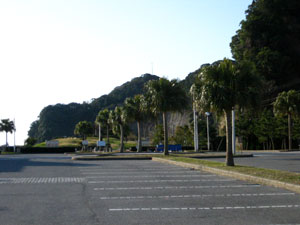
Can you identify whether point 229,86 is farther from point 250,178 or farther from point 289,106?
point 289,106

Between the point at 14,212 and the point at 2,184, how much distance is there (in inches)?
224

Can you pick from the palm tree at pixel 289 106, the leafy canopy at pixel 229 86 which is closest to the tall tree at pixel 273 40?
the palm tree at pixel 289 106

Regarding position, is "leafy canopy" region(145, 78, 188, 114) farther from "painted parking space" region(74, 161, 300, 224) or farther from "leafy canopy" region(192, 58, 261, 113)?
"painted parking space" region(74, 161, 300, 224)

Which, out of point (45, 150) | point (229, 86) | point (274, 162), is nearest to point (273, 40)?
point (45, 150)

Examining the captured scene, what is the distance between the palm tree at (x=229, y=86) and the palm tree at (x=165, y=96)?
14.1m

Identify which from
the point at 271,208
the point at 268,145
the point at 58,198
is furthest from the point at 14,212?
the point at 268,145

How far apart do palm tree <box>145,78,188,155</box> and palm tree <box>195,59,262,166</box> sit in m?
14.1

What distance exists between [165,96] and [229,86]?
48.9 ft

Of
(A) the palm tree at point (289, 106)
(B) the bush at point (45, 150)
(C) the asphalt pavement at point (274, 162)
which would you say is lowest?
(B) the bush at point (45, 150)

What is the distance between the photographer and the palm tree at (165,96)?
1300 inches

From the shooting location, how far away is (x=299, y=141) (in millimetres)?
60094

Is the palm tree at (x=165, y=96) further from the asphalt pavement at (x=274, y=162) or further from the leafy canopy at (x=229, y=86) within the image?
the leafy canopy at (x=229, y=86)

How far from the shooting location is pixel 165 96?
33.3 m

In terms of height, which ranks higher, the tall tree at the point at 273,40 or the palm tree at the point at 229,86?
the tall tree at the point at 273,40
